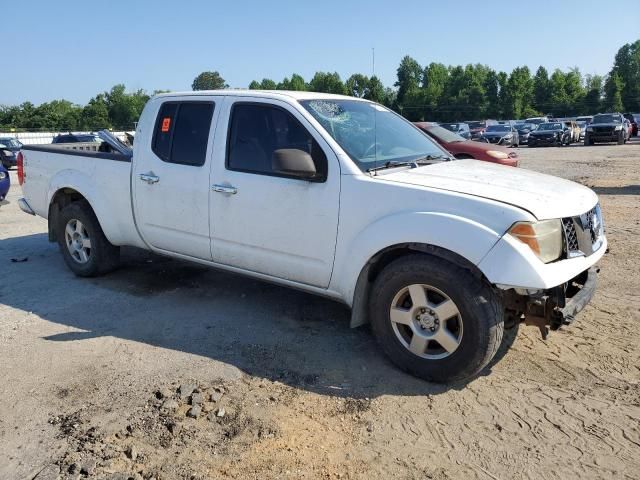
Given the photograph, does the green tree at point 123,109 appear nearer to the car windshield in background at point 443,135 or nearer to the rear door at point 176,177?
the car windshield in background at point 443,135

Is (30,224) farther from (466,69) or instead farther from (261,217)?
(466,69)

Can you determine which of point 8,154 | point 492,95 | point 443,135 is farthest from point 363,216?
point 492,95

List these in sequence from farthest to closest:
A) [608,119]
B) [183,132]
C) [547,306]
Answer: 1. [608,119]
2. [183,132]
3. [547,306]

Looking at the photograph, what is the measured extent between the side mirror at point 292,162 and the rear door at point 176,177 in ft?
3.30

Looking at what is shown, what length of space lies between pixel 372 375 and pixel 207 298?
219 cm

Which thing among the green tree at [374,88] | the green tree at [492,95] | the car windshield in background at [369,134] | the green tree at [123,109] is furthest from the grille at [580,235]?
the green tree at [492,95]

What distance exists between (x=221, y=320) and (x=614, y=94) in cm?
9479

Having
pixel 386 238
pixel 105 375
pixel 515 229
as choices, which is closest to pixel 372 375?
pixel 386 238

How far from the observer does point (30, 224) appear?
9273 millimetres

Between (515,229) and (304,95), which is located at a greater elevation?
(304,95)

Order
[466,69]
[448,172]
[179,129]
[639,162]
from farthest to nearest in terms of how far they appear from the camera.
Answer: [466,69]
[639,162]
[179,129]
[448,172]

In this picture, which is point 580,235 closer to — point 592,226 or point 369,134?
point 592,226

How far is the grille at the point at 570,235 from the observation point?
138 inches

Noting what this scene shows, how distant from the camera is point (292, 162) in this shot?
12.7 ft
